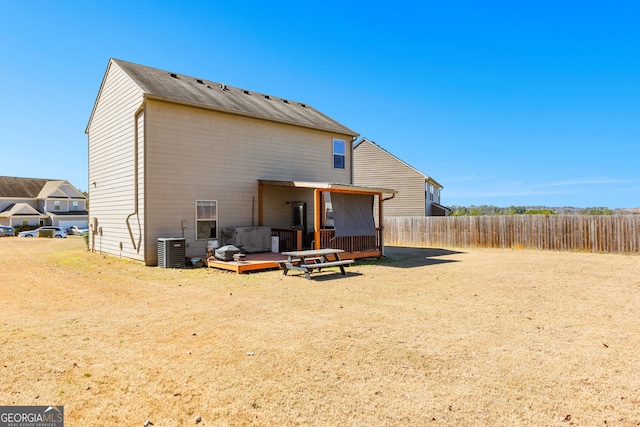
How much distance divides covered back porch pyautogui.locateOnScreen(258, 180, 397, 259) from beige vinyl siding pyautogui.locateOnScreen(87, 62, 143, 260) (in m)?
4.86

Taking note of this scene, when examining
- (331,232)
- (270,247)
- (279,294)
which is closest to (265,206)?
(270,247)

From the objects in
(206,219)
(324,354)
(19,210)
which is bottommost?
(324,354)

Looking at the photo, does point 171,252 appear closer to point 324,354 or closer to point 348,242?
point 348,242

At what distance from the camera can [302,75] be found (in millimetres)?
19422

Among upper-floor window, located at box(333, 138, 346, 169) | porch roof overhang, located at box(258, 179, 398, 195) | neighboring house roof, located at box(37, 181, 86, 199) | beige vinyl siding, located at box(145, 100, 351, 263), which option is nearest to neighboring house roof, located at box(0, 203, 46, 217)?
neighboring house roof, located at box(37, 181, 86, 199)

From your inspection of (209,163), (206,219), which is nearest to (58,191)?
(209,163)

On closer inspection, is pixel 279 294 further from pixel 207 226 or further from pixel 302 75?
pixel 302 75

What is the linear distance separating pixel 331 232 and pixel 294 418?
10.5m

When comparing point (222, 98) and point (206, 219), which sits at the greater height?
point (222, 98)

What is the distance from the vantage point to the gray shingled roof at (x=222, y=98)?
12.9m

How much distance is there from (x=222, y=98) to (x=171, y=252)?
6.72 metres

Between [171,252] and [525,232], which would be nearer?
[171,252]

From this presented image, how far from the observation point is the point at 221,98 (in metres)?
14.7

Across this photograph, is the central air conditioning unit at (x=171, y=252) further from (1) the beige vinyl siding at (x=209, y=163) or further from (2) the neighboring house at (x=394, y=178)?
(2) the neighboring house at (x=394, y=178)
